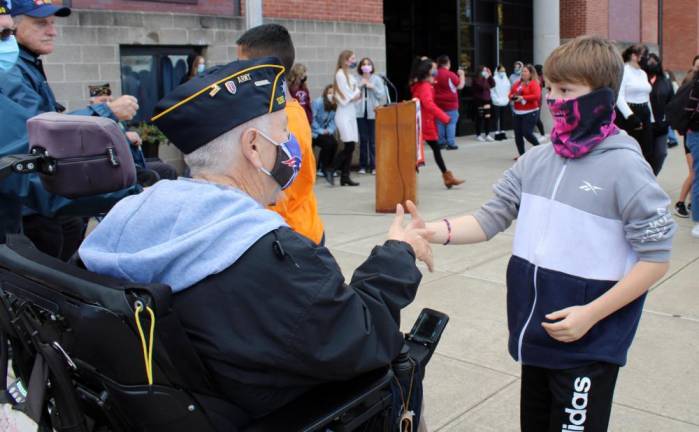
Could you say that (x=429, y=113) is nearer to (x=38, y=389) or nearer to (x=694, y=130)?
(x=694, y=130)

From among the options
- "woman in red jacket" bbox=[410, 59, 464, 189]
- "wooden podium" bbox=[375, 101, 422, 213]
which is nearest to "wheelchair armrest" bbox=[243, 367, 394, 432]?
"wooden podium" bbox=[375, 101, 422, 213]

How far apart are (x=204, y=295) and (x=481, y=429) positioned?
89.0 inches

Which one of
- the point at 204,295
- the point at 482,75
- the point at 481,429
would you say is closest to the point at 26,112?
the point at 204,295

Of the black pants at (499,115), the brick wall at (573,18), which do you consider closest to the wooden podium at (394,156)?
the black pants at (499,115)

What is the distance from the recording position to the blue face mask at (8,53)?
3.38 meters

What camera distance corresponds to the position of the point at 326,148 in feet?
37.8

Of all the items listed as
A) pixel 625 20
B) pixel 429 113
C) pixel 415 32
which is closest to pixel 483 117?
pixel 415 32

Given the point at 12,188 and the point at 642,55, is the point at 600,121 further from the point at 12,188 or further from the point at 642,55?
the point at 642,55

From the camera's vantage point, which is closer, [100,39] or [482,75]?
[100,39]

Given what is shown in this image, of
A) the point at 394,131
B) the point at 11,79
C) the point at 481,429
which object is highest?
the point at 11,79

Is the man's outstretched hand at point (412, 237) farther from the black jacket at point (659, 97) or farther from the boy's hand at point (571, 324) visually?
the black jacket at point (659, 97)

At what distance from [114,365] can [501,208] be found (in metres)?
1.52

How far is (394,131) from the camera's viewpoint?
29.5 feet

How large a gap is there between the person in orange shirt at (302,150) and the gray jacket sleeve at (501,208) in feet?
3.03
